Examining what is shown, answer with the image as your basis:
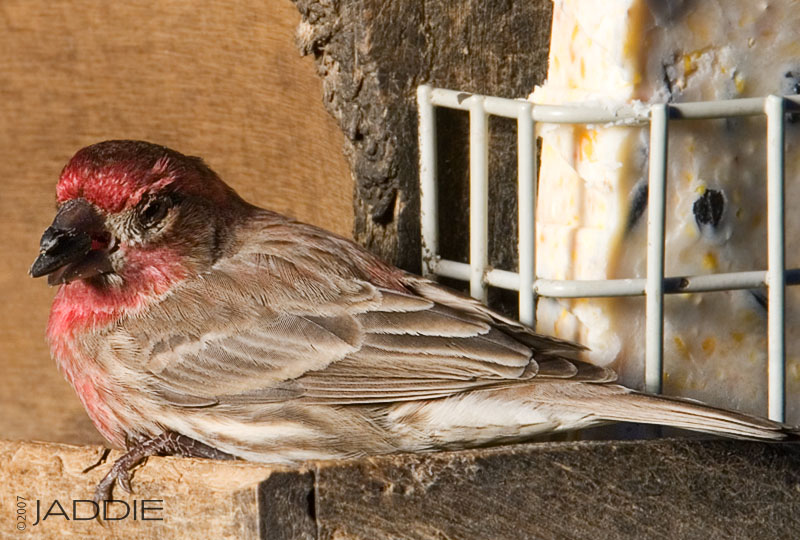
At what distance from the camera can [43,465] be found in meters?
3.27

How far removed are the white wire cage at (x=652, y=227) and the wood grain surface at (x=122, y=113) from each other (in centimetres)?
101

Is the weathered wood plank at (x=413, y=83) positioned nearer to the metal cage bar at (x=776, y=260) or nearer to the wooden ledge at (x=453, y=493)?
the metal cage bar at (x=776, y=260)

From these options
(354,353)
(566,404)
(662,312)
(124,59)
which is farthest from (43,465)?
(124,59)

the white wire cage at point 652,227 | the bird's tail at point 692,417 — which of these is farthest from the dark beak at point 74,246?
the bird's tail at point 692,417

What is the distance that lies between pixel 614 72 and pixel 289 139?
1.82 m

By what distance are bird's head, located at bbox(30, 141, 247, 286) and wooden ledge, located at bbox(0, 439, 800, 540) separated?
22.8 inches

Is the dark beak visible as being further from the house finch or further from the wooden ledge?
the wooden ledge

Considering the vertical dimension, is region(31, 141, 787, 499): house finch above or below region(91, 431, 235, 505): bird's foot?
above

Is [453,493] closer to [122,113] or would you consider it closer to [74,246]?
[74,246]

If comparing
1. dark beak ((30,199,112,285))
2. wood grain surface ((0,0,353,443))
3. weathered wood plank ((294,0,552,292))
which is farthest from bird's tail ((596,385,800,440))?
wood grain surface ((0,0,353,443))

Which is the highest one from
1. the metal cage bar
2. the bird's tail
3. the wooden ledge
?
the metal cage bar

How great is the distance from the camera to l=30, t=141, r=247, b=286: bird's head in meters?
3.63

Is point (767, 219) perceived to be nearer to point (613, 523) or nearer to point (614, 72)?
point (614, 72)

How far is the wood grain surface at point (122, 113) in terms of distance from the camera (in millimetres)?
A: 4840
